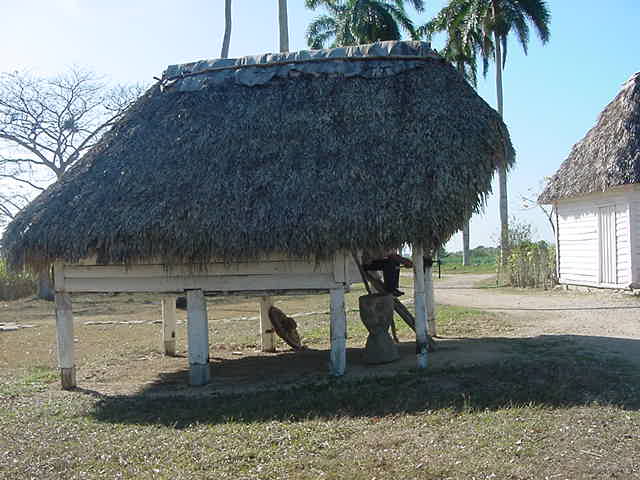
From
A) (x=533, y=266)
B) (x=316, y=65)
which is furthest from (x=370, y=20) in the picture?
(x=316, y=65)

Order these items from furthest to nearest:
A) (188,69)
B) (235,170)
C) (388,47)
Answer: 1. (188,69)
2. (388,47)
3. (235,170)

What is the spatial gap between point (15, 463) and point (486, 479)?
4.04 m

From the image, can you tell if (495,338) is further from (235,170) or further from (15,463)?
(15,463)

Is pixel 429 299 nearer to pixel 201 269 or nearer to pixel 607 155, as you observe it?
pixel 201 269

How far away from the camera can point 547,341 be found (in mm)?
10609

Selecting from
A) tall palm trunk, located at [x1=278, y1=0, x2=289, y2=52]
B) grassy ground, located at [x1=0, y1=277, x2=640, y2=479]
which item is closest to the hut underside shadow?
grassy ground, located at [x1=0, y1=277, x2=640, y2=479]

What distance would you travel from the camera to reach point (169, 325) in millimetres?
12320

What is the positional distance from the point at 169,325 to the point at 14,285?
19.5 metres

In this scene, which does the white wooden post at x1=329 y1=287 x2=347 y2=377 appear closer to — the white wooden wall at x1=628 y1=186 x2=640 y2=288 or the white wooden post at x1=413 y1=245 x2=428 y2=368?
the white wooden post at x1=413 y1=245 x2=428 y2=368

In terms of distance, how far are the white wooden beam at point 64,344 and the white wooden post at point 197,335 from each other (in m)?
1.79

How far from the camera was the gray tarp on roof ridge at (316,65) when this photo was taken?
1032 centimetres

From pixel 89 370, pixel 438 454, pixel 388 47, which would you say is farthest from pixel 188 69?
pixel 438 454

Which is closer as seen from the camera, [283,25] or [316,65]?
[316,65]

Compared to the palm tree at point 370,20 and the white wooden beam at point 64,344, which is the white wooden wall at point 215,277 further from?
the palm tree at point 370,20
